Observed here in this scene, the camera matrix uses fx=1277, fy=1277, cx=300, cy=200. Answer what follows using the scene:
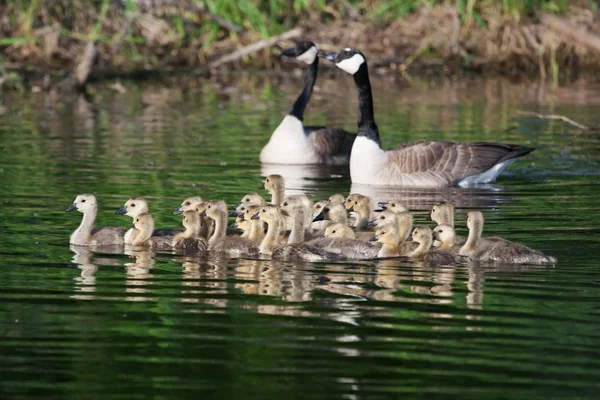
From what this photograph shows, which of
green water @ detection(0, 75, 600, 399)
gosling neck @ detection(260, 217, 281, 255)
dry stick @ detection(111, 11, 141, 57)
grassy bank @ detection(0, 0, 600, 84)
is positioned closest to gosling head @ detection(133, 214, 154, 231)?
green water @ detection(0, 75, 600, 399)

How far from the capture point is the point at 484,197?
52.7 ft

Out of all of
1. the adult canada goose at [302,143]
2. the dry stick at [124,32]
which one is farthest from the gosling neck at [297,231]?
the dry stick at [124,32]

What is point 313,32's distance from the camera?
113 ft

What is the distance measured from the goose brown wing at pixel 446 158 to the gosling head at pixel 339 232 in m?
5.24

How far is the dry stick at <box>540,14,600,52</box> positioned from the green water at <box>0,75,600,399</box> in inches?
539

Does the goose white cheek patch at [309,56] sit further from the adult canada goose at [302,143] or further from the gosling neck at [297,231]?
the gosling neck at [297,231]

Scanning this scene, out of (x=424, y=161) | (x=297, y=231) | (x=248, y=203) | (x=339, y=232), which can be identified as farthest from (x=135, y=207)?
(x=424, y=161)

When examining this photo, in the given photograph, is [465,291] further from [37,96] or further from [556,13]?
[556,13]

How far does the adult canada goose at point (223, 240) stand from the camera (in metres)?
12.0

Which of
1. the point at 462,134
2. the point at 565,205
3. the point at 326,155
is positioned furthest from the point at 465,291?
the point at 462,134

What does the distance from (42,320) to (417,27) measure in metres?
26.0

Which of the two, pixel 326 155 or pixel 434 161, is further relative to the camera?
pixel 326 155

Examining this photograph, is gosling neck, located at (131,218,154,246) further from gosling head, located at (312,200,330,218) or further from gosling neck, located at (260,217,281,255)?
gosling head, located at (312,200,330,218)

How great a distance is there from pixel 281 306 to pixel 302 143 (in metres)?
10.3
